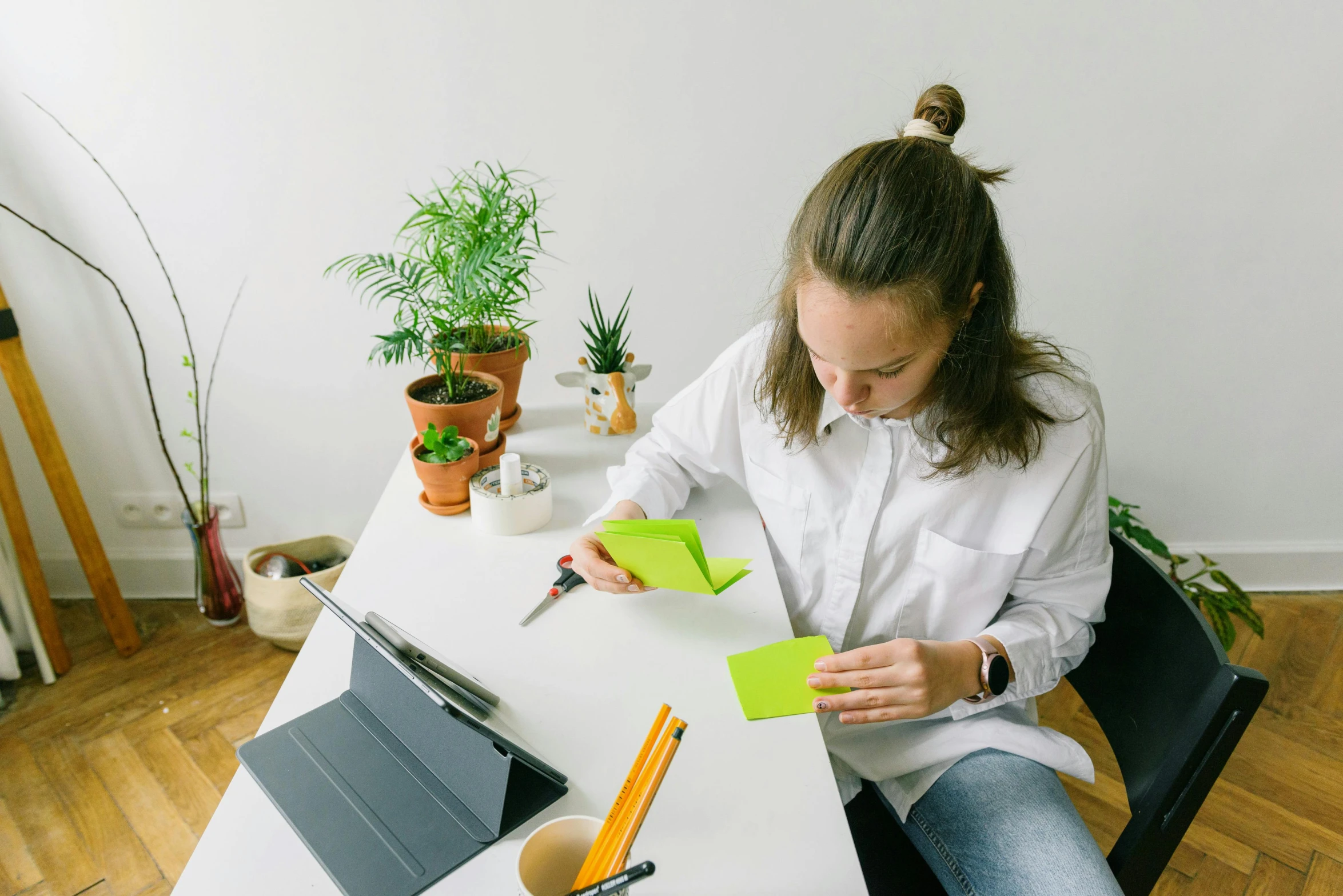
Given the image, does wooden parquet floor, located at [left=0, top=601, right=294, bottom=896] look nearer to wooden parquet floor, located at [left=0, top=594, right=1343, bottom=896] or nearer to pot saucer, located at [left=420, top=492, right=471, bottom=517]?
wooden parquet floor, located at [left=0, top=594, right=1343, bottom=896]

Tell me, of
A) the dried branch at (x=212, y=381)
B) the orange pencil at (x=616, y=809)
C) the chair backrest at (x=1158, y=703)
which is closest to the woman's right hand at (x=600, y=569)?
the orange pencil at (x=616, y=809)

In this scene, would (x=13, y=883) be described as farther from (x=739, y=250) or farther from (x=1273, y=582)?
(x=1273, y=582)

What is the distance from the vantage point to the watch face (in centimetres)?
89

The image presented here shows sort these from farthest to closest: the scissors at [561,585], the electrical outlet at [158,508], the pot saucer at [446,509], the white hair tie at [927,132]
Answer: the electrical outlet at [158,508], the pot saucer at [446,509], the scissors at [561,585], the white hair tie at [927,132]

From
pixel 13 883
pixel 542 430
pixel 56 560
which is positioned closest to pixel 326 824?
pixel 542 430

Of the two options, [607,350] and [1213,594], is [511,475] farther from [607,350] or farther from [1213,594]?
[1213,594]

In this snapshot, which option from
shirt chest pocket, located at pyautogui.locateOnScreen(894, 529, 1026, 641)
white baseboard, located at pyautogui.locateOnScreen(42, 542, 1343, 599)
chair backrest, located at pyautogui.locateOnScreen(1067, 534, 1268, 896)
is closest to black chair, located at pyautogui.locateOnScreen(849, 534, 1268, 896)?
chair backrest, located at pyautogui.locateOnScreen(1067, 534, 1268, 896)

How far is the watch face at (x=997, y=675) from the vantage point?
2.92ft

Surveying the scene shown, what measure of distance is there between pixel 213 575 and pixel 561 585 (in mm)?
1381

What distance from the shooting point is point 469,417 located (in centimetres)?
121

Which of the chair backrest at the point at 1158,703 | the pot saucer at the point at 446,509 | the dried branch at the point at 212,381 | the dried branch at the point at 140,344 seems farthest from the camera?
the dried branch at the point at 212,381

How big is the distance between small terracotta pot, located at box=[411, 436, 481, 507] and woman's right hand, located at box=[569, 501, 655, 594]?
23 cm

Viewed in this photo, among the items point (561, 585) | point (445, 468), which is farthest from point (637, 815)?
point (445, 468)

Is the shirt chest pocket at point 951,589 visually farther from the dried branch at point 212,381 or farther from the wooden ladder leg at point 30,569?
the wooden ladder leg at point 30,569
